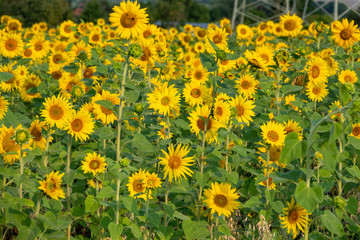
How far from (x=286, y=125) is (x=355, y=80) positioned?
54.1 inches

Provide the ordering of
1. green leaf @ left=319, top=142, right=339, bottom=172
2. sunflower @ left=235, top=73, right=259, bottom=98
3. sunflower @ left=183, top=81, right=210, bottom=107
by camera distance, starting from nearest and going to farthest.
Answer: green leaf @ left=319, top=142, right=339, bottom=172 → sunflower @ left=183, top=81, right=210, bottom=107 → sunflower @ left=235, top=73, right=259, bottom=98

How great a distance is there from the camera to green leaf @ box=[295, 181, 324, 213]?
206cm

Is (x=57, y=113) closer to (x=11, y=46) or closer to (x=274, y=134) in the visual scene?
(x=274, y=134)

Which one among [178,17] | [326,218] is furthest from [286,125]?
[178,17]

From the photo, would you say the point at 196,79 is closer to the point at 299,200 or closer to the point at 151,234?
the point at 151,234

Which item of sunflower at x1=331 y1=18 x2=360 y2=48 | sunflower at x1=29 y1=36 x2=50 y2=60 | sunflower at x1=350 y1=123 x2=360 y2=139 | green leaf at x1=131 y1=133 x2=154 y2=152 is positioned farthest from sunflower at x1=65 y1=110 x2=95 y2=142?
sunflower at x1=331 y1=18 x2=360 y2=48

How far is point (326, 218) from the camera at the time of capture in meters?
2.34

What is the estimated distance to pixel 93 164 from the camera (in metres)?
2.92

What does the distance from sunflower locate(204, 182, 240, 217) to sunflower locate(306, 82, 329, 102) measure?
1843 mm

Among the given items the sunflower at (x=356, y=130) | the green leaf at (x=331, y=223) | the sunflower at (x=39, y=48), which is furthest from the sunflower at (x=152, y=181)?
the sunflower at (x=39, y=48)

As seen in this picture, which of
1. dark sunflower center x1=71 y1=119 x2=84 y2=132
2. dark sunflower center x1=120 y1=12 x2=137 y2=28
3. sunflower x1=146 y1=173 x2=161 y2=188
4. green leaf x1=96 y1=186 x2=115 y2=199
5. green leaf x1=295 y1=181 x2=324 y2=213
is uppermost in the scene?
dark sunflower center x1=120 y1=12 x2=137 y2=28

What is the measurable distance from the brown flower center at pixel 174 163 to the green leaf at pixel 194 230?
13.5 inches

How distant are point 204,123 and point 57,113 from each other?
3.37 feet

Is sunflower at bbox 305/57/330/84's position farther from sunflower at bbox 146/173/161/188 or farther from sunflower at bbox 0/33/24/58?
sunflower at bbox 0/33/24/58
